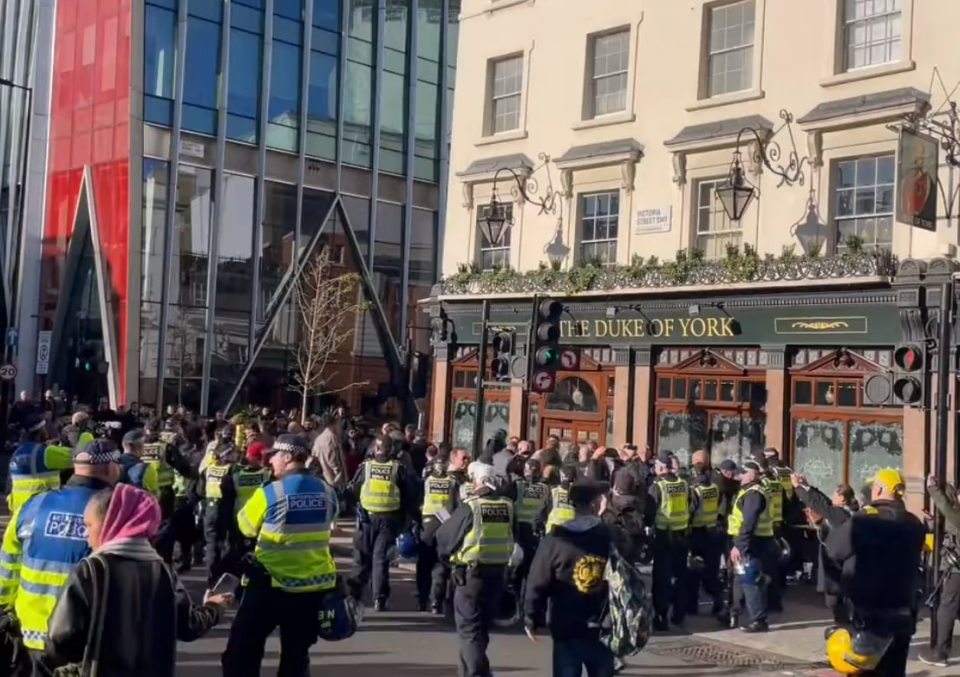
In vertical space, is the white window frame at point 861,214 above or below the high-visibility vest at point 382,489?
above

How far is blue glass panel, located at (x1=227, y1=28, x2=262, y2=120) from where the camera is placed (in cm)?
3631

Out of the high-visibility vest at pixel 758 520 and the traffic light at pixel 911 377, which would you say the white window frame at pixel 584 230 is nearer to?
the traffic light at pixel 911 377

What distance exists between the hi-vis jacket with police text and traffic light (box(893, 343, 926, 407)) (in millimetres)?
9350

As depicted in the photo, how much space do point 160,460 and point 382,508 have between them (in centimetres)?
266

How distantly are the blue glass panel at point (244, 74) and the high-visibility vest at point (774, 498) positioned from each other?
26775mm

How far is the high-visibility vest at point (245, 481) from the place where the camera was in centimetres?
1166

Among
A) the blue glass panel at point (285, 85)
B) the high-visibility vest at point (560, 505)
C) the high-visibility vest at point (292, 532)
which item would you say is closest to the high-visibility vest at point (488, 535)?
the high-visibility vest at point (560, 505)

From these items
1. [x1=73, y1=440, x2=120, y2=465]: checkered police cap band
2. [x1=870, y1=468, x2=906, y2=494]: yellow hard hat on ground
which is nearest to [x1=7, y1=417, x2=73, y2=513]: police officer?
[x1=73, y1=440, x2=120, y2=465]: checkered police cap band

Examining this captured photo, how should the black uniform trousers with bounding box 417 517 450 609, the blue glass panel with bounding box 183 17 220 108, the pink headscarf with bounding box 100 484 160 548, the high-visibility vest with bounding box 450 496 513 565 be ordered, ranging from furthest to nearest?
the blue glass panel with bounding box 183 17 220 108, the black uniform trousers with bounding box 417 517 450 609, the high-visibility vest with bounding box 450 496 513 565, the pink headscarf with bounding box 100 484 160 548

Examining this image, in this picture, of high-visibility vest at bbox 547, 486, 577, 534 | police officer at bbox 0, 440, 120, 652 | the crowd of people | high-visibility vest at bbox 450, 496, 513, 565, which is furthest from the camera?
high-visibility vest at bbox 547, 486, 577, 534

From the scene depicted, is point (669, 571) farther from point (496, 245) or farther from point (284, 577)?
point (496, 245)

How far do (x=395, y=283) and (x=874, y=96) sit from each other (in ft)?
77.0

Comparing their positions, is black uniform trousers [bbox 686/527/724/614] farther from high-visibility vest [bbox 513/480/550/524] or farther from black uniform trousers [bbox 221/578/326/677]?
black uniform trousers [bbox 221/578/326/677]

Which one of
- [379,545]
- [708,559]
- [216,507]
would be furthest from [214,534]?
[708,559]
